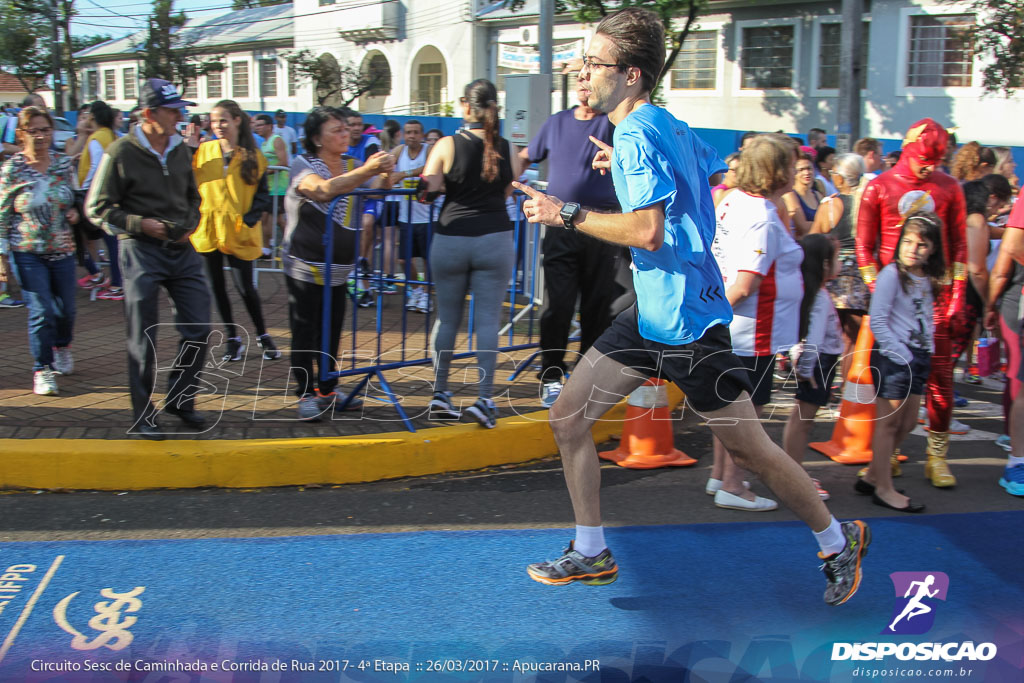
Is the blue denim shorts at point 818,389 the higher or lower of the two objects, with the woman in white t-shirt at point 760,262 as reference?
lower

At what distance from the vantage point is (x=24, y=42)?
43312mm

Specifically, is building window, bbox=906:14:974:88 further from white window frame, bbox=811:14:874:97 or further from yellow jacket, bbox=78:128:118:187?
yellow jacket, bbox=78:128:118:187

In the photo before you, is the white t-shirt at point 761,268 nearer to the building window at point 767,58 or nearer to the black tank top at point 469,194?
the black tank top at point 469,194

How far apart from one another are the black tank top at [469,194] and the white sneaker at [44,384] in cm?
278

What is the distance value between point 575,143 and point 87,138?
7271mm

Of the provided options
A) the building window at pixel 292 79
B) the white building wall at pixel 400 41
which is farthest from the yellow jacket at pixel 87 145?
the building window at pixel 292 79

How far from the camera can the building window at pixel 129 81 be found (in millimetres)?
55569

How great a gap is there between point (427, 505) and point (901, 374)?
250 cm

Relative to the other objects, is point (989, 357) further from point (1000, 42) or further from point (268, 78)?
point (268, 78)

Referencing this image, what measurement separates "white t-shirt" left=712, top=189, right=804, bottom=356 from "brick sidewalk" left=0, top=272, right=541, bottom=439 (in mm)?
1881

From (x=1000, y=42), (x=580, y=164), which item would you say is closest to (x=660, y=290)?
(x=580, y=164)

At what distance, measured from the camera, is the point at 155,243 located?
527cm

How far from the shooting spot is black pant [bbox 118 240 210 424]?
17.2 feet

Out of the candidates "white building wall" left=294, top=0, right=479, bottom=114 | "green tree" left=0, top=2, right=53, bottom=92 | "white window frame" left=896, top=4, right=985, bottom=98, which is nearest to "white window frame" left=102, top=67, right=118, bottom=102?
"green tree" left=0, top=2, right=53, bottom=92
